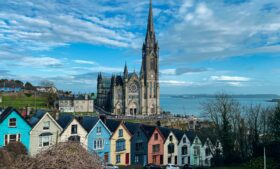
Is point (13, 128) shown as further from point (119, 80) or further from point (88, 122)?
point (119, 80)

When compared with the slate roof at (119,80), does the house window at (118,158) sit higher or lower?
lower

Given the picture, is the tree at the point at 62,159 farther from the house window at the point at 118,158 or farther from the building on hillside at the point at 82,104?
the building on hillside at the point at 82,104

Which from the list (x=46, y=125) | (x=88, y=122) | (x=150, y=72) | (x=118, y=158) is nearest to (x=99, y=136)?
Answer: (x=88, y=122)

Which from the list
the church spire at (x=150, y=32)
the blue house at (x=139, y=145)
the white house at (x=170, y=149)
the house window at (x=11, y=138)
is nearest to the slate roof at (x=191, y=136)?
the white house at (x=170, y=149)

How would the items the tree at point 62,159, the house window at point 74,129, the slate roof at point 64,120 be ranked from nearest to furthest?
the tree at point 62,159 → the house window at point 74,129 → the slate roof at point 64,120

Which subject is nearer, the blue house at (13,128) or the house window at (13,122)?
the blue house at (13,128)

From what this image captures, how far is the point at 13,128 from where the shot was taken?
104 feet

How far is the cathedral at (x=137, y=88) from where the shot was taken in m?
116

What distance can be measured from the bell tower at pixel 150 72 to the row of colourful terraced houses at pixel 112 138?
69735 millimetres

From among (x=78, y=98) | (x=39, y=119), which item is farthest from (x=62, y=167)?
(x=78, y=98)

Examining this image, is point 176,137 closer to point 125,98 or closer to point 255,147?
point 255,147

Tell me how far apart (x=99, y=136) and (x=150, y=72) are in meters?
88.1

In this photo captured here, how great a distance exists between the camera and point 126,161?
41.5 m

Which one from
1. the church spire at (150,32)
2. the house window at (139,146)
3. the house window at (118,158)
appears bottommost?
the house window at (118,158)
